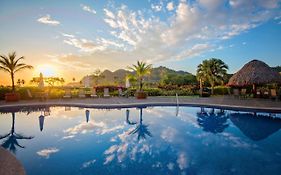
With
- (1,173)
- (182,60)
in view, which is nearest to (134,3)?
(1,173)

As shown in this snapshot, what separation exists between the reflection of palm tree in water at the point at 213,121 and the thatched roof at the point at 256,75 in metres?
7.08

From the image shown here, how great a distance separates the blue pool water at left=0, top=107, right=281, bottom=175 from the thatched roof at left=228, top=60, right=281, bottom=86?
6.94m

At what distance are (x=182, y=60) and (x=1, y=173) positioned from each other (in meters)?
26.6

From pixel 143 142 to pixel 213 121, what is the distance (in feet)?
17.6

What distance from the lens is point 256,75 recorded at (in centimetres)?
1678

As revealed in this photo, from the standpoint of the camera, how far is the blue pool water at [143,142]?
464 cm

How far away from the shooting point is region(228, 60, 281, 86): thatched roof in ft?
54.0

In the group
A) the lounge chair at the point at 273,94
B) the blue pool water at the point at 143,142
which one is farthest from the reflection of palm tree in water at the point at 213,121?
the lounge chair at the point at 273,94

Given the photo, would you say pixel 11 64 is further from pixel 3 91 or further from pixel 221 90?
pixel 221 90

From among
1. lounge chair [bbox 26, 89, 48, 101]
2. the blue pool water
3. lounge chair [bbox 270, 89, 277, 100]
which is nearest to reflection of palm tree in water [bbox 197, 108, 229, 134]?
the blue pool water

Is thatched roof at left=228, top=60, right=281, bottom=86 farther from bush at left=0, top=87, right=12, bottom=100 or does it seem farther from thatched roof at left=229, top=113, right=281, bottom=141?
bush at left=0, top=87, right=12, bottom=100

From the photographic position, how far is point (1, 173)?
3.61 metres

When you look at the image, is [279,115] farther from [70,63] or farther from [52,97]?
[70,63]

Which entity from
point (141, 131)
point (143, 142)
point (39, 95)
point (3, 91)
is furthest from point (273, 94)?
point (3, 91)
